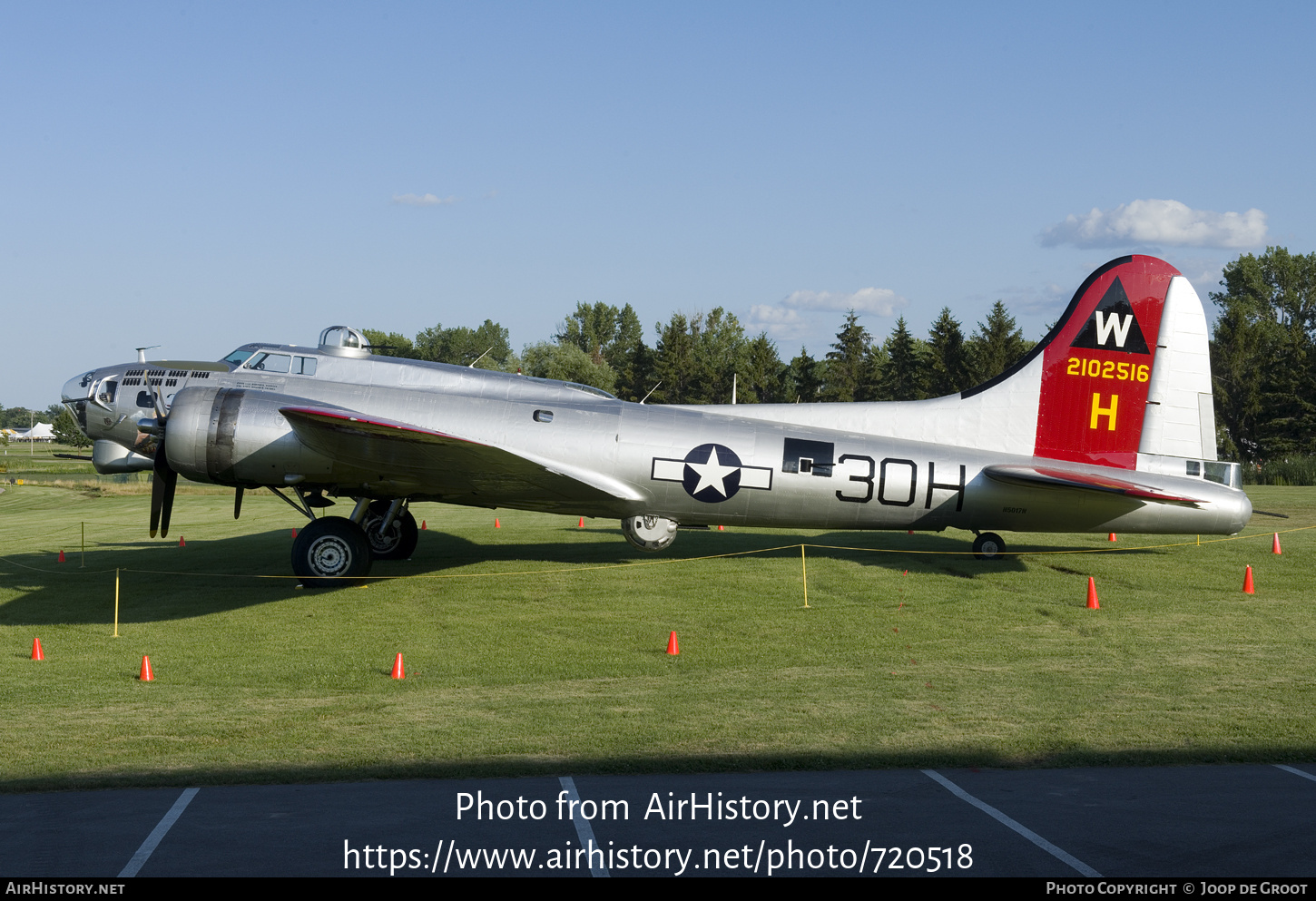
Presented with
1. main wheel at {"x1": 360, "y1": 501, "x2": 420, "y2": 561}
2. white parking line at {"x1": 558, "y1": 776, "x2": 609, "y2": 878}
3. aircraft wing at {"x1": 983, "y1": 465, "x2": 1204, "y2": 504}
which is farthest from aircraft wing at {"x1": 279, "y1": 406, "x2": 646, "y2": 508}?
white parking line at {"x1": 558, "y1": 776, "x2": 609, "y2": 878}

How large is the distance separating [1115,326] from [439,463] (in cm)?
1240

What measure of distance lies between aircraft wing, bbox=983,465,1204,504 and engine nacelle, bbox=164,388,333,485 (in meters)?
12.0

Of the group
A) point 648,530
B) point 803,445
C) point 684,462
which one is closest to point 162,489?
point 648,530

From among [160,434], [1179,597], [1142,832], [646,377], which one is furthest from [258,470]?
[646,377]

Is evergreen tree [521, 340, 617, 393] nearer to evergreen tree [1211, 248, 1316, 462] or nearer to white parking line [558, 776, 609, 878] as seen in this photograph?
evergreen tree [1211, 248, 1316, 462]

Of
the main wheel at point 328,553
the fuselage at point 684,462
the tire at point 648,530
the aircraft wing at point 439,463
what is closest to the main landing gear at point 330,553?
the main wheel at point 328,553

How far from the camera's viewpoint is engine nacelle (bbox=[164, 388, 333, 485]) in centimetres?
1599

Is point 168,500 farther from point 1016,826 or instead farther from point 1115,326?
point 1115,326

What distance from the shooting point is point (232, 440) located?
52.8 ft

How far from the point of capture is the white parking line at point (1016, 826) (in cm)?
600

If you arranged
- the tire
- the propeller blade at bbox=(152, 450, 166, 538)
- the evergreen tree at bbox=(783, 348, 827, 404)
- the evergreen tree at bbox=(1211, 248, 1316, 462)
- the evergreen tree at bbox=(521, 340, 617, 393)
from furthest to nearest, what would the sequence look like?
the evergreen tree at bbox=(521, 340, 617, 393), the evergreen tree at bbox=(783, 348, 827, 404), the evergreen tree at bbox=(1211, 248, 1316, 462), the tire, the propeller blade at bbox=(152, 450, 166, 538)

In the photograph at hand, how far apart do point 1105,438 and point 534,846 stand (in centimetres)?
1466

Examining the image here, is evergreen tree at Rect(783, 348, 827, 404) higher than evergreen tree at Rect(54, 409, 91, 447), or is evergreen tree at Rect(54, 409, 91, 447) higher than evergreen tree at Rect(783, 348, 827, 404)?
evergreen tree at Rect(783, 348, 827, 404)

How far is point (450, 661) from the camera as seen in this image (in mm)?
12641
